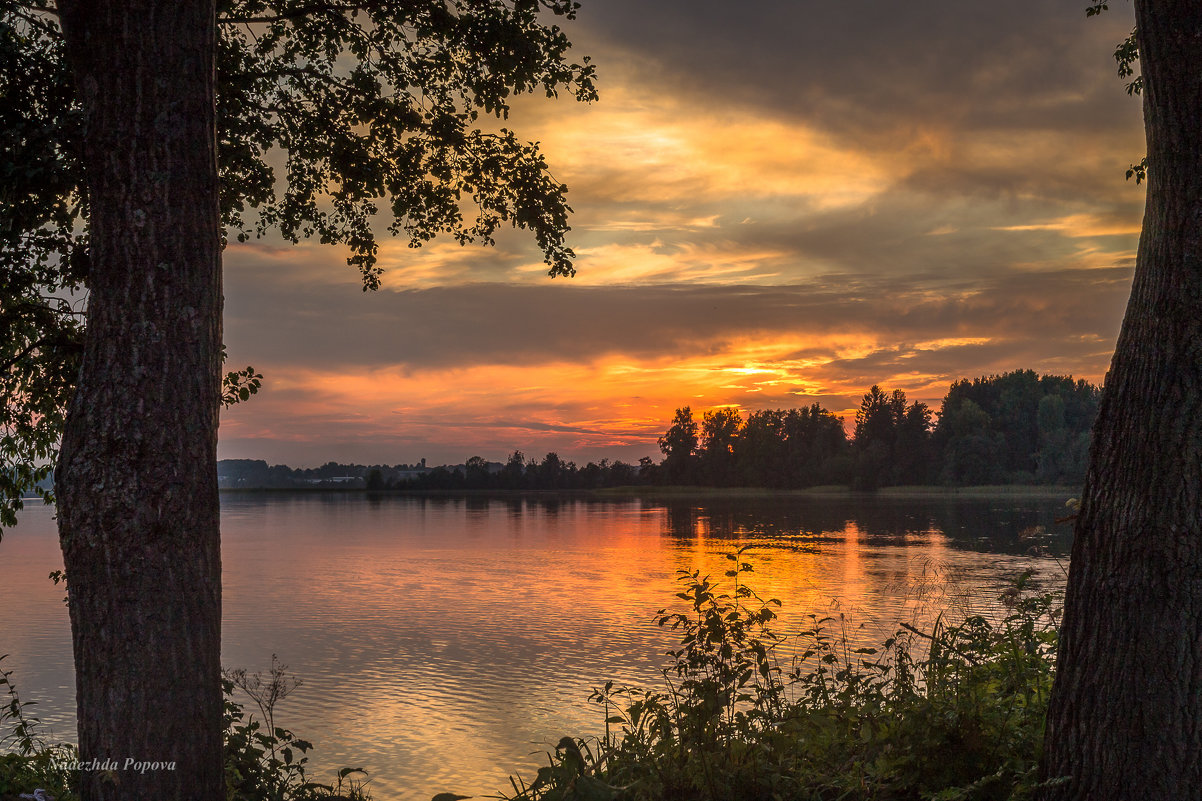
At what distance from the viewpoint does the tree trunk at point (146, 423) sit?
3.80 m

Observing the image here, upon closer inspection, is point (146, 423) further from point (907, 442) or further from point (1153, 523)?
point (907, 442)

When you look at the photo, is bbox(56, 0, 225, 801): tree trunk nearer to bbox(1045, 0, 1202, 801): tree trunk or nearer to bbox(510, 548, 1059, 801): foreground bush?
bbox(510, 548, 1059, 801): foreground bush

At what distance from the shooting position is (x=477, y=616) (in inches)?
746

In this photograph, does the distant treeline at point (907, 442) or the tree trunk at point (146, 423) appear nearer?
the tree trunk at point (146, 423)

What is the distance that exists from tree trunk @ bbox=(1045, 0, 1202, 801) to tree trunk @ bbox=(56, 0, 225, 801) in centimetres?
406

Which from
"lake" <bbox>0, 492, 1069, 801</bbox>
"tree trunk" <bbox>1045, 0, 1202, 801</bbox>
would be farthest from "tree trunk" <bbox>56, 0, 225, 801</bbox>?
"lake" <bbox>0, 492, 1069, 801</bbox>

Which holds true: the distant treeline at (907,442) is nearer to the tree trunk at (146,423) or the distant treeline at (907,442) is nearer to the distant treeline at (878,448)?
the distant treeline at (878,448)

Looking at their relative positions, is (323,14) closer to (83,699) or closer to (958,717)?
(83,699)

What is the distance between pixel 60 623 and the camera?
18.4 m

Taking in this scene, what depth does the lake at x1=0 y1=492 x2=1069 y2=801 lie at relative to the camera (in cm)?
1001

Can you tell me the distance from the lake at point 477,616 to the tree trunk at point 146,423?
4.76m

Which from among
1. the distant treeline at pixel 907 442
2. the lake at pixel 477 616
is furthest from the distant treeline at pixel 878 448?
the lake at pixel 477 616


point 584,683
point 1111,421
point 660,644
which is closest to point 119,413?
point 1111,421

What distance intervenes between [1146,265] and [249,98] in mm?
6961
